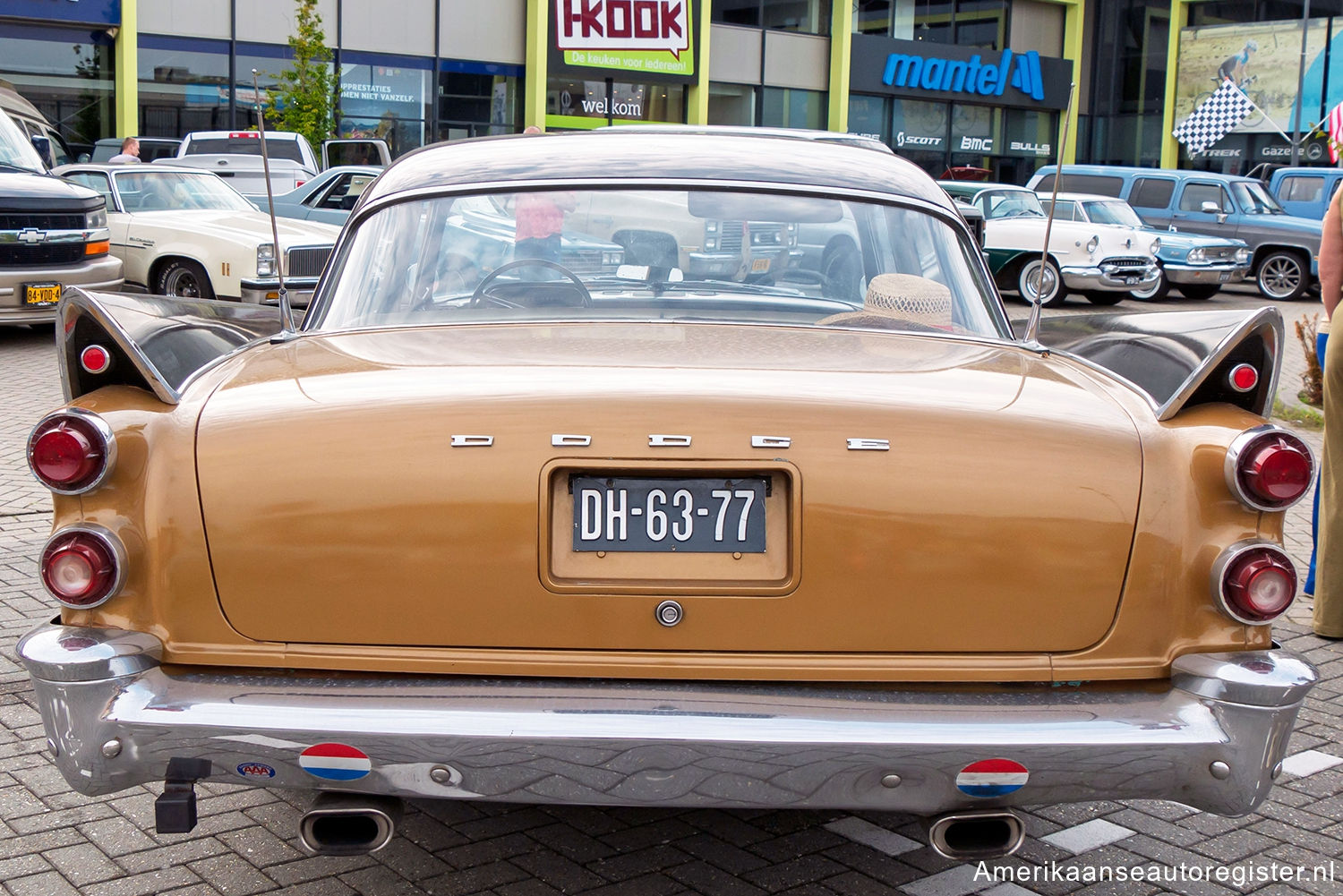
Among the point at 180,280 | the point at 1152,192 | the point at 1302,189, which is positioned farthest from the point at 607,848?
the point at 1302,189

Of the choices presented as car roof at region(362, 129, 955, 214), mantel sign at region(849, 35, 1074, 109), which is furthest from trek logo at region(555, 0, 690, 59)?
car roof at region(362, 129, 955, 214)

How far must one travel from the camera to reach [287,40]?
91.0ft

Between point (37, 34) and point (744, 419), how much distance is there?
26.8 m

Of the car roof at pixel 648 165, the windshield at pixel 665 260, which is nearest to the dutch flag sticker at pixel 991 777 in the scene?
the windshield at pixel 665 260

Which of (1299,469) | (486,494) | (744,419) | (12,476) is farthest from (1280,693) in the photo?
(12,476)

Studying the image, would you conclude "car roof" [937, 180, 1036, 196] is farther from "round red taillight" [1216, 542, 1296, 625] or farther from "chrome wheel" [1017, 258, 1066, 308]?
"round red taillight" [1216, 542, 1296, 625]

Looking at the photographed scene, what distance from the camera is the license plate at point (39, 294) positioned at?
11.9 metres

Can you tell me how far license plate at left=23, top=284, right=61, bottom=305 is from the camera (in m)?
11.9

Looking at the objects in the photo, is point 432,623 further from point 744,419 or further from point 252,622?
point 744,419

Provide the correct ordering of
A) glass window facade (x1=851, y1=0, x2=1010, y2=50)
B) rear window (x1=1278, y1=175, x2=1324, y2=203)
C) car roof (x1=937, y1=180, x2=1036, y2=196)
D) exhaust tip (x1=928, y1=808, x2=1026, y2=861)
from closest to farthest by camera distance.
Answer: exhaust tip (x1=928, y1=808, x2=1026, y2=861), car roof (x1=937, y1=180, x2=1036, y2=196), rear window (x1=1278, y1=175, x2=1324, y2=203), glass window facade (x1=851, y1=0, x2=1010, y2=50)

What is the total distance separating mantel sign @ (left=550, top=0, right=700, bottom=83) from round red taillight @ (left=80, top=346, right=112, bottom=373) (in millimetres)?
29463

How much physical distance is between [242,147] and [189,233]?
827cm

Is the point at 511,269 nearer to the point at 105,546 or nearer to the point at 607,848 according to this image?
the point at 105,546

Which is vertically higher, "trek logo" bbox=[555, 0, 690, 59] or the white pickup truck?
"trek logo" bbox=[555, 0, 690, 59]
